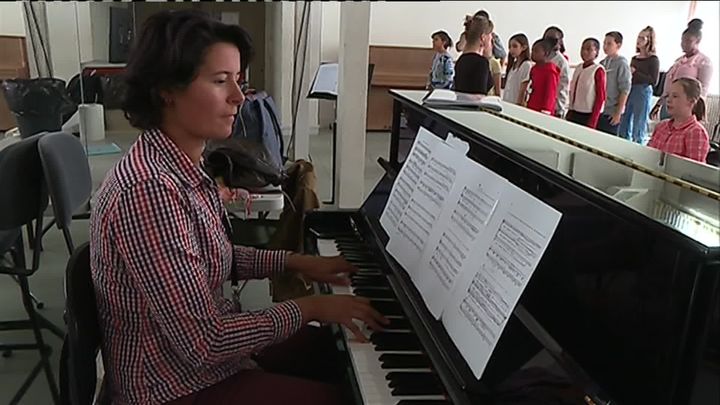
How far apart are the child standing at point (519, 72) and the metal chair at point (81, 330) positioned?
4.99m

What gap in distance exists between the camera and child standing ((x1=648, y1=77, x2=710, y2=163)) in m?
3.19

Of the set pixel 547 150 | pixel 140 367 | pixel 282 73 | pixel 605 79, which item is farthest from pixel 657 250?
pixel 282 73

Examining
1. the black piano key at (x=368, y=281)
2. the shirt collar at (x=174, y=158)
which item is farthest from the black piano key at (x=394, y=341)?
the shirt collar at (x=174, y=158)

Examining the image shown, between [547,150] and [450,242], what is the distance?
0.83ft

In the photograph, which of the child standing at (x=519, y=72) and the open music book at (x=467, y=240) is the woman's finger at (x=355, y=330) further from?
the child standing at (x=519, y=72)

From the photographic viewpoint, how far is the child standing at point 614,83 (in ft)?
17.0

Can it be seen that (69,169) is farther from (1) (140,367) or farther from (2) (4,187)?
(1) (140,367)

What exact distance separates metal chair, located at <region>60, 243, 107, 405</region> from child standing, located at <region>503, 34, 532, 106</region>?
196 inches

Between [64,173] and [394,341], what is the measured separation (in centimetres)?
146

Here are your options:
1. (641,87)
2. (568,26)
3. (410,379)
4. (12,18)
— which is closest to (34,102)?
(12,18)

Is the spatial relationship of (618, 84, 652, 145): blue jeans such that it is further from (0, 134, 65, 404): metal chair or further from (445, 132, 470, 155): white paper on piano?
(0, 134, 65, 404): metal chair

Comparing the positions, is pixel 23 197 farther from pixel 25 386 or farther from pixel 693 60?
pixel 693 60

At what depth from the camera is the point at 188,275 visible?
1072 millimetres

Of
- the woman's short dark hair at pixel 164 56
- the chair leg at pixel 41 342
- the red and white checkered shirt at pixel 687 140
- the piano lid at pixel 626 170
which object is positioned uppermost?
the woman's short dark hair at pixel 164 56
